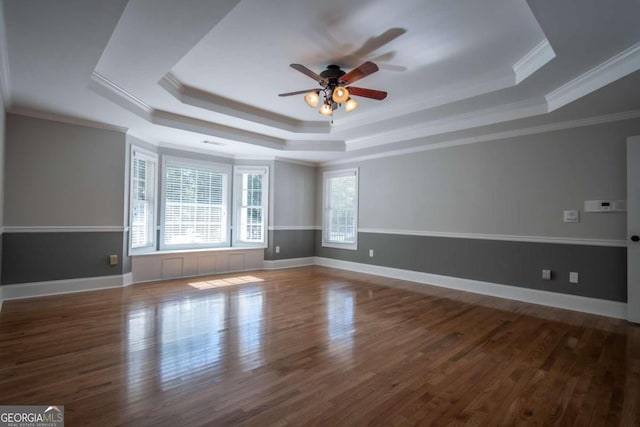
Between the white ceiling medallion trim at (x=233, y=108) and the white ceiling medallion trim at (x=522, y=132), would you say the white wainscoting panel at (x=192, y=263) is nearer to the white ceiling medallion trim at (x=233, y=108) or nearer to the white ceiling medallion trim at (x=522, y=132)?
the white ceiling medallion trim at (x=233, y=108)

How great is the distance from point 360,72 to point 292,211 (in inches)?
176

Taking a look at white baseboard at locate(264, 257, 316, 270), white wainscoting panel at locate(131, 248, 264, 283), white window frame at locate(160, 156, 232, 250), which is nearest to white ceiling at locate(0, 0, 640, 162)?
white window frame at locate(160, 156, 232, 250)

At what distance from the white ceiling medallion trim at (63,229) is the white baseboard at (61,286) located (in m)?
0.69

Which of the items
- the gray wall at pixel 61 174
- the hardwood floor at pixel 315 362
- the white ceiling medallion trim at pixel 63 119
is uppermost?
the white ceiling medallion trim at pixel 63 119

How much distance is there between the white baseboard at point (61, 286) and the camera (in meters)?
4.09

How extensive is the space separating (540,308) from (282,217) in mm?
4794

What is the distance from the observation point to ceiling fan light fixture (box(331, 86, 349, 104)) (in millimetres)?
3146

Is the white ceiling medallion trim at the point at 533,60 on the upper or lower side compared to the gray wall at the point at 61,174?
upper

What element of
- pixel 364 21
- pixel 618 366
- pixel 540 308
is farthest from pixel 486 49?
pixel 540 308

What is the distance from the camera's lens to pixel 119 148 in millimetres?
4867

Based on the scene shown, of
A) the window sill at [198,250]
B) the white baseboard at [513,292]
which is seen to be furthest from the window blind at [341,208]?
the window sill at [198,250]

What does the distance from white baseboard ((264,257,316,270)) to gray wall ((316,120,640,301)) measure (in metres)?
1.57

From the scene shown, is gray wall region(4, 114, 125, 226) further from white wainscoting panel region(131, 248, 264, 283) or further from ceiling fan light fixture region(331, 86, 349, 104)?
ceiling fan light fixture region(331, 86, 349, 104)

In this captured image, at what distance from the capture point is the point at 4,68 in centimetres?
290
